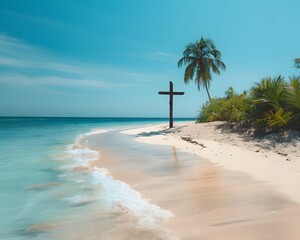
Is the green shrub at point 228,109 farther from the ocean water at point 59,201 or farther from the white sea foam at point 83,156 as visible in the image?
the ocean water at point 59,201

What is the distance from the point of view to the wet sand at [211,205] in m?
3.38

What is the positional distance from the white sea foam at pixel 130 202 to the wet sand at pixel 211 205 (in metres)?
0.14

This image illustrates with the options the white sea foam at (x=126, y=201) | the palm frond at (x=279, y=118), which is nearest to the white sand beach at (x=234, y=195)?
the white sea foam at (x=126, y=201)

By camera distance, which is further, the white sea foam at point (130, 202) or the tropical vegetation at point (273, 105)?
the tropical vegetation at point (273, 105)

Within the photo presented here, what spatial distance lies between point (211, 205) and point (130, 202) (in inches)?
54.9

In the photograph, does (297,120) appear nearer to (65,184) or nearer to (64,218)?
(65,184)

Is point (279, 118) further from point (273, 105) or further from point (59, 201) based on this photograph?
point (59, 201)

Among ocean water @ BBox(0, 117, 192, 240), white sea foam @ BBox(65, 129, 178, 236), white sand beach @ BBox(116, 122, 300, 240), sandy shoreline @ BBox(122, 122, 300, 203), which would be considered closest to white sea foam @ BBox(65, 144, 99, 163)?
ocean water @ BBox(0, 117, 192, 240)

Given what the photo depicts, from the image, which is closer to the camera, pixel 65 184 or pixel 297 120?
pixel 65 184

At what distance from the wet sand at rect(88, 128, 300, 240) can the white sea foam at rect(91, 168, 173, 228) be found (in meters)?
0.14

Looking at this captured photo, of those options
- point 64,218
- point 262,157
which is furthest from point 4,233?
point 262,157

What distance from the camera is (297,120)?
1105 cm

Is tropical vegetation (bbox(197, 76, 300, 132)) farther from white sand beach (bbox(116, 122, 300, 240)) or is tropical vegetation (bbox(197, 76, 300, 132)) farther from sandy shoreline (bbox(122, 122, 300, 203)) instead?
white sand beach (bbox(116, 122, 300, 240))

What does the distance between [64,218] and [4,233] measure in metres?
0.81
